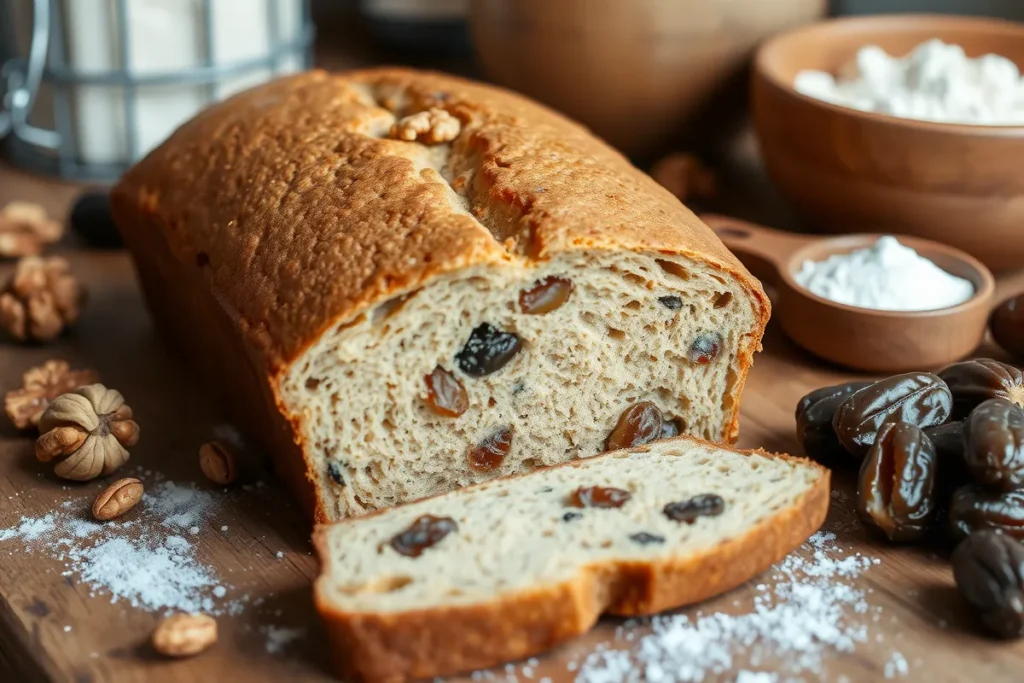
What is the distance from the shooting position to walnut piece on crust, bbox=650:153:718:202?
12.5 feet

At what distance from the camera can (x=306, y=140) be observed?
2.72m

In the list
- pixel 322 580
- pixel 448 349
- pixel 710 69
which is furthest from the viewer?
pixel 710 69

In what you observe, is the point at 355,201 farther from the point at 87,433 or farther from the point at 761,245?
the point at 761,245

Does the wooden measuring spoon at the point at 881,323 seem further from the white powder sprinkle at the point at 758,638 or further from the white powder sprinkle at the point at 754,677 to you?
the white powder sprinkle at the point at 754,677

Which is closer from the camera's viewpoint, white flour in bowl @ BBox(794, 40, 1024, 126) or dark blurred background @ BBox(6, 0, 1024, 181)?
white flour in bowl @ BBox(794, 40, 1024, 126)

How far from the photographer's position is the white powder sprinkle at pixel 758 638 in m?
1.97

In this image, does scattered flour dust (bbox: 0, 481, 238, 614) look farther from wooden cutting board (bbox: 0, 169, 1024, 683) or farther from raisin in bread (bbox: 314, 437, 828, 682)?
raisin in bread (bbox: 314, 437, 828, 682)

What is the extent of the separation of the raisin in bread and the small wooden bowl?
119 cm

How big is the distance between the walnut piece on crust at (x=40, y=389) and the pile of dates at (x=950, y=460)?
65.1 inches

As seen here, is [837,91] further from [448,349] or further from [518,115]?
[448,349]

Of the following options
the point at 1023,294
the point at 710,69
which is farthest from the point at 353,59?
the point at 1023,294

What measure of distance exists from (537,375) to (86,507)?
0.94 m

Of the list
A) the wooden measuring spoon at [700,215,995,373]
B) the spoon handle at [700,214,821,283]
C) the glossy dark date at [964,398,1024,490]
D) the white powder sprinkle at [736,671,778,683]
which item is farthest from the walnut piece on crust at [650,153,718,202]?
the white powder sprinkle at [736,671,778,683]

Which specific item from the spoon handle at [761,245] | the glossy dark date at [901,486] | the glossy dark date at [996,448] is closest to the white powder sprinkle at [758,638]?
the glossy dark date at [901,486]
